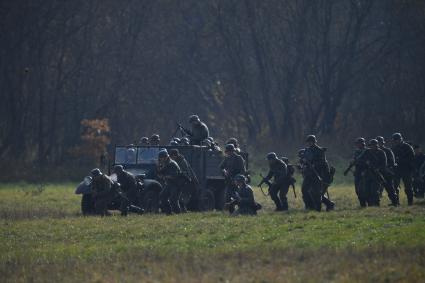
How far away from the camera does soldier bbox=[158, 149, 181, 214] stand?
96.2 feet

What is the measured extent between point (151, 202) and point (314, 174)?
4.27m

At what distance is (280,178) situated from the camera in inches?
1188

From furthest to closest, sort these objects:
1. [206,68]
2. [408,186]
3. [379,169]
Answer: [206,68], [408,186], [379,169]

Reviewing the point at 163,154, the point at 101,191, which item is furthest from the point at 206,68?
the point at 101,191

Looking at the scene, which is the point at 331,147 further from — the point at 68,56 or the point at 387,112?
the point at 68,56

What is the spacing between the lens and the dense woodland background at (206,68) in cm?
5916

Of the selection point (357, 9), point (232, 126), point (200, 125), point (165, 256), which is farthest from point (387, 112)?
point (165, 256)

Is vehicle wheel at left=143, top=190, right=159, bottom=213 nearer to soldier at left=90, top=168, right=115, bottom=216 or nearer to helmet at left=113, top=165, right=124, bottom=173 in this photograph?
helmet at left=113, top=165, right=124, bottom=173

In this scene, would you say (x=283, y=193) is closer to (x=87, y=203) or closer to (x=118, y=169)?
(x=118, y=169)

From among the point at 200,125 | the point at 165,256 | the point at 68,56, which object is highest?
the point at 68,56

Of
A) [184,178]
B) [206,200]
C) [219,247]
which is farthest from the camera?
[206,200]

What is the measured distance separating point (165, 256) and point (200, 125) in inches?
536

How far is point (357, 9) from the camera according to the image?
60688 mm

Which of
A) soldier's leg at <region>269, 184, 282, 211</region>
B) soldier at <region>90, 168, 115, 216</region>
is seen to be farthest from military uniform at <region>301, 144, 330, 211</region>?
soldier at <region>90, 168, 115, 216</region>
